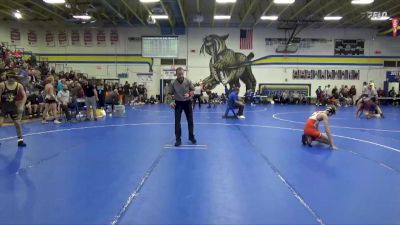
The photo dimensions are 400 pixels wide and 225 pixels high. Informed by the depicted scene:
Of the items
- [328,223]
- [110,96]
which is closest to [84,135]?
[328,223]

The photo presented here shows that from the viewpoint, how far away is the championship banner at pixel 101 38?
88.8 feet

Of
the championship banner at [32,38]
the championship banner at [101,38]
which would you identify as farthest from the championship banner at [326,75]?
the championship banner at [32,38]

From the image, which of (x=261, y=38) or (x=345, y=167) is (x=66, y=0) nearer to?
(x=261, y=38)

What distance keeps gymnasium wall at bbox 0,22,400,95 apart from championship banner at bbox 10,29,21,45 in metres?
0.75

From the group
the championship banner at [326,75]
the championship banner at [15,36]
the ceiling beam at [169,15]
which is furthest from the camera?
the championship banner at [326,75]

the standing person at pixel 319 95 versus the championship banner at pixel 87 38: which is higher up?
the championship banner at pixel 87 38

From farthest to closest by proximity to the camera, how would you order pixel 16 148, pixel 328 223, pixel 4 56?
pixel 4 56, pixel 16 148, pixel 328 223

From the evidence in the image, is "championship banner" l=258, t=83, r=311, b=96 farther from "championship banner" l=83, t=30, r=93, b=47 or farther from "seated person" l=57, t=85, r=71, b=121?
"seated person" l=57, t=85, r=71, b=121

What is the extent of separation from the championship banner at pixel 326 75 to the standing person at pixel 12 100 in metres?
23.0

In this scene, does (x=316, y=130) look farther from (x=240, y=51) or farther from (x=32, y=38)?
(x=32, y=38)

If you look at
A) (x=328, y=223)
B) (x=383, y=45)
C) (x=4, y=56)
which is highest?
(x=383, y=45)

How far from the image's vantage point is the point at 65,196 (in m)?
4.14

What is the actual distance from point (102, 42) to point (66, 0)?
8.92 m

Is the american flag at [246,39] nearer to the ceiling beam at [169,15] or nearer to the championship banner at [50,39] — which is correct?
the ceiling beam at [169,15]
